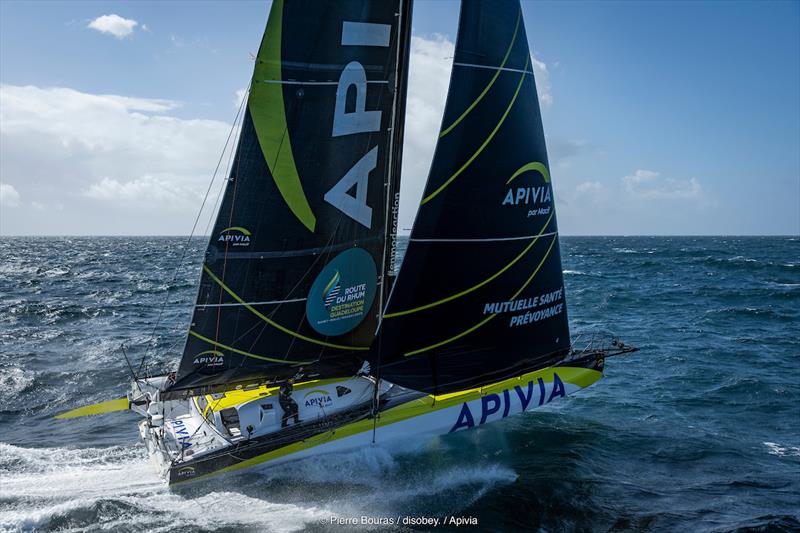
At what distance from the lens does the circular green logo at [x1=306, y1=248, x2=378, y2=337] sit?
42.9ft


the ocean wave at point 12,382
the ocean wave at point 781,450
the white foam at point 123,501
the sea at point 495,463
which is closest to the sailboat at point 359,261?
the white foam at point 123,501

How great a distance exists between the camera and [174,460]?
11.6 meters

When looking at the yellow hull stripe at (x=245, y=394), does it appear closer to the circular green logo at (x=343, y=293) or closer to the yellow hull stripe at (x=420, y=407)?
the circular green logo at (x=343, y=293)

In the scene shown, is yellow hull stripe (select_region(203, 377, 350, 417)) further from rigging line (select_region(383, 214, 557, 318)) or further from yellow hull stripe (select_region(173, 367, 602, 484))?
rigging line (select_region(383, 214, 557, 318))

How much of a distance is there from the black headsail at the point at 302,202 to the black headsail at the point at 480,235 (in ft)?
4.99

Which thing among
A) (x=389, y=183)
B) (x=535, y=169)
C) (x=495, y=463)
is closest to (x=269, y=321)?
(x=389, y=183)

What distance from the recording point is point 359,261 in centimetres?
1328

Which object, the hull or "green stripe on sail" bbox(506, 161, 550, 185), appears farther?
"green stripe on sail" bbox(506, 161, 550, 185)

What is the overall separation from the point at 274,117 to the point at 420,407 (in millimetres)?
6664

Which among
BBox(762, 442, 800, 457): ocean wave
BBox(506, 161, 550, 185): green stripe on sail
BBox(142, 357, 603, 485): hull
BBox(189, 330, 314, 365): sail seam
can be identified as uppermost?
BBox(506, 161, 550, 185): green stripe on sail

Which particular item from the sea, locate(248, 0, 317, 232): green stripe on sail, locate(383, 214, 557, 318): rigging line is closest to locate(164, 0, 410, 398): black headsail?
locate(248, 0, 317, 232): green stripe on sail

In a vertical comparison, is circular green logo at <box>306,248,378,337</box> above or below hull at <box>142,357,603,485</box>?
above

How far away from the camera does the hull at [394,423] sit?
465 inches

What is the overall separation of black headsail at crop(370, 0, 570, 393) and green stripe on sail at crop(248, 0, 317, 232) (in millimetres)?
2665
